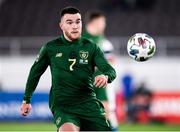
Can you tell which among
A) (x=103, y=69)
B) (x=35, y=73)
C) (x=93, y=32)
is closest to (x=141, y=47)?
(x=103, y=69)

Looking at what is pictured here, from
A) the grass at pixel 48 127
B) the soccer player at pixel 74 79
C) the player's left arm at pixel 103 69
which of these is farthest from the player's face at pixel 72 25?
the grass at pixel 48 127

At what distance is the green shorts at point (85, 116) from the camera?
7584mm

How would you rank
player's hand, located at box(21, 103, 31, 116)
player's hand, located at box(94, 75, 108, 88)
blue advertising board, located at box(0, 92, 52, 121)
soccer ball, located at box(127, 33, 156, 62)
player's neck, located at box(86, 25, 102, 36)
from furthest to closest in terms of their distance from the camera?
blue advertising board, located at box(0, 92, 52, 121) < player's neck, located at box(86, 25, 102, 36) < soccer ball, located at box(127, 33, 156, 62) < player's hand, located at box(21, 103, 31, 116) < player's hand, located at box(94, 75, 108, 88)

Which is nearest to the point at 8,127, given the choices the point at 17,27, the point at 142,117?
the point at 142,117

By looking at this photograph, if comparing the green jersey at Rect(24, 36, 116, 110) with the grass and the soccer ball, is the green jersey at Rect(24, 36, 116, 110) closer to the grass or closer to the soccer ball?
the soccer ball

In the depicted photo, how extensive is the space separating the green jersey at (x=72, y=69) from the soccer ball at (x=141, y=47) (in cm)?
50

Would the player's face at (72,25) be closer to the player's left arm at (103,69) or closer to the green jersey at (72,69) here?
the green jersey at (72,69)

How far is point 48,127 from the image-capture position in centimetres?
1684

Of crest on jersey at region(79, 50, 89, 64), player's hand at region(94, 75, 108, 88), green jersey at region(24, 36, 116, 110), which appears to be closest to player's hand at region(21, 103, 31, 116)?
green jersey at region(24, 36, 116, 110)

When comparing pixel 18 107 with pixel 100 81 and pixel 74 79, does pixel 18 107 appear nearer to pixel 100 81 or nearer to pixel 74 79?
pixel 74 79

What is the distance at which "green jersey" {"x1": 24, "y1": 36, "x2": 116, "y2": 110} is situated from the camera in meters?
7.63

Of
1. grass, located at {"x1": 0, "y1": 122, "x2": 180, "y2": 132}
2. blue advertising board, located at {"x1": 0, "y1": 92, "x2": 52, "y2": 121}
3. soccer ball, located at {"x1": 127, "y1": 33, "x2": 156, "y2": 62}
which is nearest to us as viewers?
soccer ball, located at {"x1": 127, "y1": 33, "x2": 156, "y2": 62}

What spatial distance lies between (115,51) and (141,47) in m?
13.3

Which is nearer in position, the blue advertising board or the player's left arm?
the player's left arm
